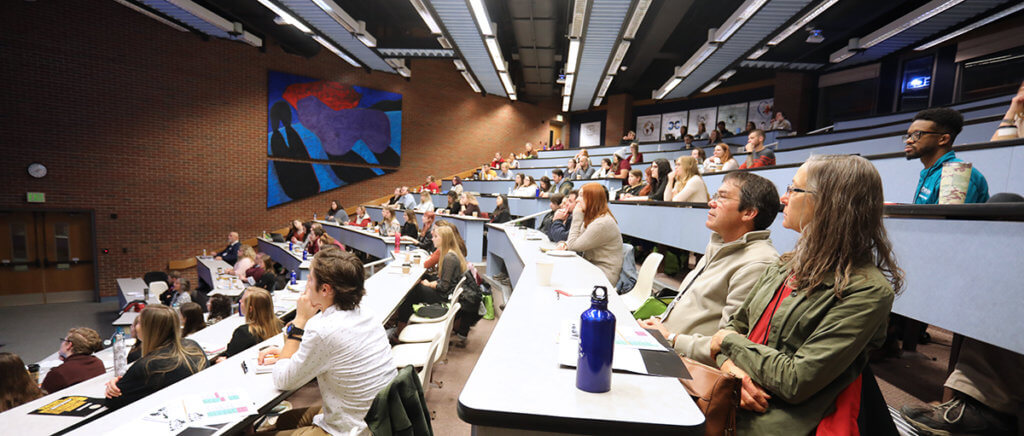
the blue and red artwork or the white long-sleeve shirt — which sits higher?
the blue and red artwork

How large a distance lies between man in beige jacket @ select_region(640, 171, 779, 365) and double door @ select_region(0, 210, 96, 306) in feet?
38.8

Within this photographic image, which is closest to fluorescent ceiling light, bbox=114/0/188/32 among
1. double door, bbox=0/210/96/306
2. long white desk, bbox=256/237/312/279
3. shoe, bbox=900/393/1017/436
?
double door, bbox=0/210/96/306

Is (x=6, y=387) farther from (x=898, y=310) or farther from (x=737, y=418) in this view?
(x=898, y=310)

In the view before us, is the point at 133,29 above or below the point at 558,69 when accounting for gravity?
below

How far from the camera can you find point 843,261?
110 cm

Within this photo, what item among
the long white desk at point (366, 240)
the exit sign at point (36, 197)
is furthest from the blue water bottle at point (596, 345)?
the exit sign at point (36, 197)

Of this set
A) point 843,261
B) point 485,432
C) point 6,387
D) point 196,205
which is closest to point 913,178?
point 843,261

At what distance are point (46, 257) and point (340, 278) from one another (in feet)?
36.7

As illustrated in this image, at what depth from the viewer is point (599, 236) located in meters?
3.20

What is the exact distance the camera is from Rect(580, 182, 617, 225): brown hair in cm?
324

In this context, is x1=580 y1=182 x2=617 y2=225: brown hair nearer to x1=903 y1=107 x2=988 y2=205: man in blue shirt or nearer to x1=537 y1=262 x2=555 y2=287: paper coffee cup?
x1=537 y1=262 x2=555 y2=287: paper coffee cup

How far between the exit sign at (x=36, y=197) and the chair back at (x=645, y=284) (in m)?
11.5

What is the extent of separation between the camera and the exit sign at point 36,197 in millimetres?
8258

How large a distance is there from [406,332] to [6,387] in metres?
2.85
